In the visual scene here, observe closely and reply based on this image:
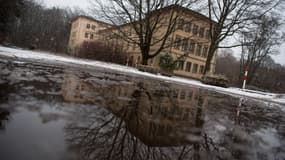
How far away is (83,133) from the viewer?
2.06 m

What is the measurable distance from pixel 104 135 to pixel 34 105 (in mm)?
1370

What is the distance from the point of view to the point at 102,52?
29.0 m

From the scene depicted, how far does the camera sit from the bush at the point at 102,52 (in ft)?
95.3

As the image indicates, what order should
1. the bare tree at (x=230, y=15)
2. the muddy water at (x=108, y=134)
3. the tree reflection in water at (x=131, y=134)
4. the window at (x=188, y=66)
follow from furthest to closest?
the window at (x=188, y=66) → the bare tree at (x=230, y=15) → the tree reflection in water at (x=131, y=134) → the muddy water at (x=108, y=134)

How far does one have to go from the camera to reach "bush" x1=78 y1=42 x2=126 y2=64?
95.3 ft

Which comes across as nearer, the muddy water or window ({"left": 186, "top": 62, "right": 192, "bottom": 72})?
the muddy water

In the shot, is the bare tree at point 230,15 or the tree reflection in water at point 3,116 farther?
the bare tree at point 230,15

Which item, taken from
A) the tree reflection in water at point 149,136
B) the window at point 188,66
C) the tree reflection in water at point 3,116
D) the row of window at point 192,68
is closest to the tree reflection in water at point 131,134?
the tree reflection in water at point 149,136

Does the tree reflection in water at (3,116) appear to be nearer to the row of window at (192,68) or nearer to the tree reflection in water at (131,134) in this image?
the tree reflection in water at (131,134)

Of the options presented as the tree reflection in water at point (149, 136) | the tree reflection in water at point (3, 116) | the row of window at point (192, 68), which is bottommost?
the tree reflection in water at point (149, 136)

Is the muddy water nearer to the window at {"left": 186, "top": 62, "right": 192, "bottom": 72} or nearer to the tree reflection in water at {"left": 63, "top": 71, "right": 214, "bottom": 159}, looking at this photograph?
the tree reflection in water at {"left": 63, "top": 71, "right": 214, "bottom": 159}

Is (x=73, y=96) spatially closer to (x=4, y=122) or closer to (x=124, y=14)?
(x=4, y=122)

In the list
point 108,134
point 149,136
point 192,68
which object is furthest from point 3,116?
point 192,68

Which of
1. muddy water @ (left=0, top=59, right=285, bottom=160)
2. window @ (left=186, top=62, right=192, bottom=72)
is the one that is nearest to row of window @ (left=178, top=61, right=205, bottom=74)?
window @ (left=186, top=62, right=192, bottom=72)
